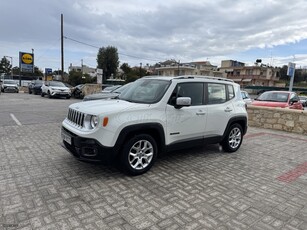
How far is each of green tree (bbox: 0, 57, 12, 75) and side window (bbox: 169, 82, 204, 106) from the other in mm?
85663

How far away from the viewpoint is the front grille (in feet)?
13.0

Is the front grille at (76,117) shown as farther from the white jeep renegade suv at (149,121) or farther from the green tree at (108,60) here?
the green tree at (108,60)

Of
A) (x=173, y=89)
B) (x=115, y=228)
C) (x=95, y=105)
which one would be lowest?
(x=115, y=228)

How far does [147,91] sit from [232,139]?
2653 mm

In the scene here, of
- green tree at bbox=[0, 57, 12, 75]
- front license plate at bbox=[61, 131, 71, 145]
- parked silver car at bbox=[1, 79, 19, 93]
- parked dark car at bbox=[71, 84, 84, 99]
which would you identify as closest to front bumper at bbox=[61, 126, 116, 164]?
front license plate at bbox=[61, 131, 71, 145]

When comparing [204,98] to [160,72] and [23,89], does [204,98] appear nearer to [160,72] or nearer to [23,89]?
[23,89]

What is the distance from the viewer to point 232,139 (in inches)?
233

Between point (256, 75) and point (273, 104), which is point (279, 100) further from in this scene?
point (256, 75)

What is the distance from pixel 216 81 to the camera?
5379 millimetres

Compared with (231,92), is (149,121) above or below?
below

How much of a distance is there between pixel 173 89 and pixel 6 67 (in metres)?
88.5

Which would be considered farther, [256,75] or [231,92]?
[256,75]

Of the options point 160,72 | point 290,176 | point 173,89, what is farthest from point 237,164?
point 160,72

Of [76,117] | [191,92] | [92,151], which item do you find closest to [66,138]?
[76,117]
